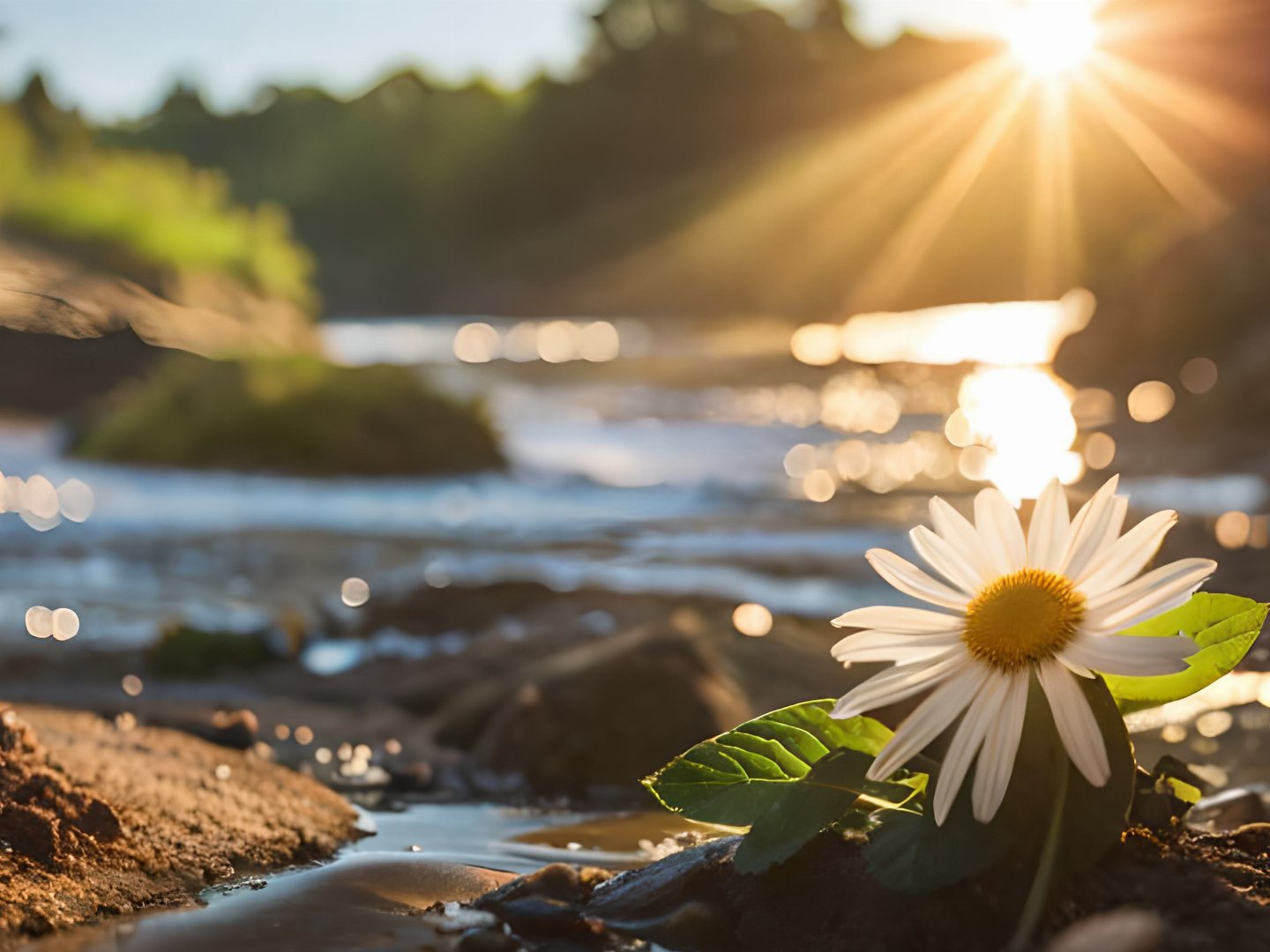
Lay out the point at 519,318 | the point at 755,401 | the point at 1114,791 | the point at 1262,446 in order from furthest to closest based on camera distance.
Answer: the point at 519,318 < the point at 755,401 < the point at 1262,446 < the point at 1114,791

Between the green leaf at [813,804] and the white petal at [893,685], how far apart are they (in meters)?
0.18

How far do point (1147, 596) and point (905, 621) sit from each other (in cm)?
26

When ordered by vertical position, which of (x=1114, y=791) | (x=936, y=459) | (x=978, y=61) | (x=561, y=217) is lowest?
(x=1114, y=791)

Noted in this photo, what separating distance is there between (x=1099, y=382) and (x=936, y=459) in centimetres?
454

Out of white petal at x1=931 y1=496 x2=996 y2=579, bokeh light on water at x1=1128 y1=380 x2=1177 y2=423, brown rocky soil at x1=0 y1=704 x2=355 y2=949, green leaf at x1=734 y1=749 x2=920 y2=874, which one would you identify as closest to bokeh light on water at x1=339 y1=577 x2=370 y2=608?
brown rocky soil at x1=0 y1=704 x2=355 y2=949

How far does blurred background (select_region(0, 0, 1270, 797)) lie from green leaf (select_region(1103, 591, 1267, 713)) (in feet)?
5.03

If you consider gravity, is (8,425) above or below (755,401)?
below

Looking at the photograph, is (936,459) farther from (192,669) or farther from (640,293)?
(640,293)

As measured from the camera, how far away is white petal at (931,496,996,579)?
1.60 m

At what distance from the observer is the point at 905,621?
1.57 metres

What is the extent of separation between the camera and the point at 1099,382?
1448cm

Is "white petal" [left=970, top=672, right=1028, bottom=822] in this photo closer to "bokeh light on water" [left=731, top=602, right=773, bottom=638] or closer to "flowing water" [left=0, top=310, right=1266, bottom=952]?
"flowing water" [left=0, top=310, right=1266, bottom=952]

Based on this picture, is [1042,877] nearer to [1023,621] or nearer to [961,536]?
[1023,621]

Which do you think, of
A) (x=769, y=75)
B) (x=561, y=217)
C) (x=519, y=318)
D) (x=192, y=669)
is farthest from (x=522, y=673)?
(x=769, y=75)
